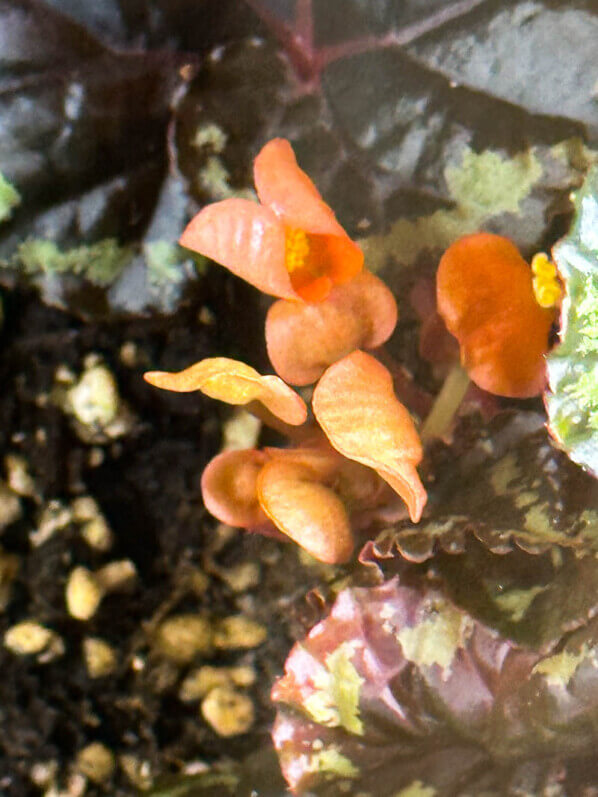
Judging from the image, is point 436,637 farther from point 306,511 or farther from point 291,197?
point 291,197

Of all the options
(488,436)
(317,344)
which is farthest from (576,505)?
(317,344)

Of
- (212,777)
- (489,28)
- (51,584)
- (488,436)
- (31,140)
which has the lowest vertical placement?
(212,777)

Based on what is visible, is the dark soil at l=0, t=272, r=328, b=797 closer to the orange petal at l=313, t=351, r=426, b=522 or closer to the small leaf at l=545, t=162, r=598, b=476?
the orange petal at l=313, t=351, r=426, b=522

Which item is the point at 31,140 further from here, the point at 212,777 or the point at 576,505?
the point at 212,777

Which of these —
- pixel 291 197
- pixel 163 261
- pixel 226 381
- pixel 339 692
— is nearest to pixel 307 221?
pixel 291 197

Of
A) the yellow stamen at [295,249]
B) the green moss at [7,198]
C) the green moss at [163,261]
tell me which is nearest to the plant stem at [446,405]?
the yellow stamen at [295,249]

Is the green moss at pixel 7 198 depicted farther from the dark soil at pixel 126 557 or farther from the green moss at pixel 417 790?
the green moss at pixel 417 790
